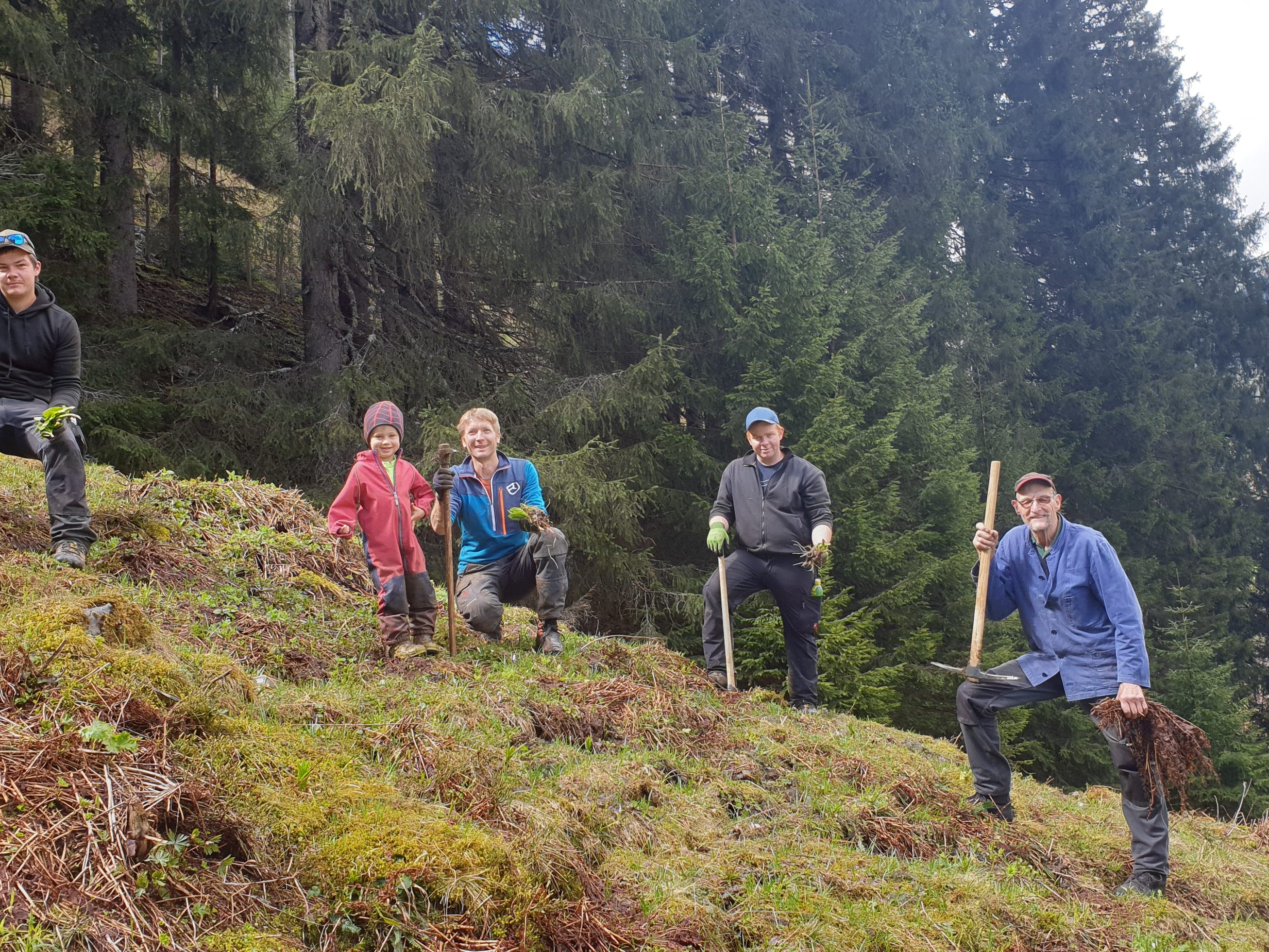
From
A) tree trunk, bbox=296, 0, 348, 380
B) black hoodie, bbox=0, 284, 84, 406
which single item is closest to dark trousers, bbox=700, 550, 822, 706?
black hoodie, bbox=0, 284, 84, 406

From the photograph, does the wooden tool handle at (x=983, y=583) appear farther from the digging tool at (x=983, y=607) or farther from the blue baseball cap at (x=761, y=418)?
the blue baseball cap at (x=761, y=418)

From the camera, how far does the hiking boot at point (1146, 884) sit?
16.4ft

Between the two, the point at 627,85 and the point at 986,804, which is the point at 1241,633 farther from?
the point at 986,804

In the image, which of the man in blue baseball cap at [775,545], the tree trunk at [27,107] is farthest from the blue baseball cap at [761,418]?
the tree trunk at [27,107]

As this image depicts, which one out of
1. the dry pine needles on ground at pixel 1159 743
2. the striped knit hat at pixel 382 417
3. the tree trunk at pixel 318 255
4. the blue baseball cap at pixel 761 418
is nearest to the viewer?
the dry pine needles on ground at pixel 1159 743

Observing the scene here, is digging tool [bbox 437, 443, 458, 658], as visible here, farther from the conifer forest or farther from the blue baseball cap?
the conifer forest

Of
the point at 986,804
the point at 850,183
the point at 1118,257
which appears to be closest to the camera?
the point at 986,804

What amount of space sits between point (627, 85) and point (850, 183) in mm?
5471

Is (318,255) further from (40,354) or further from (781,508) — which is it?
(781,508)

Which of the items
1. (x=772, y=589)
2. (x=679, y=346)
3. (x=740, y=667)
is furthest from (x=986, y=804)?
(x=679, y=346)

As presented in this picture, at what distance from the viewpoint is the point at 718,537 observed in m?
7.69

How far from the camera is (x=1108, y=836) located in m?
5.93

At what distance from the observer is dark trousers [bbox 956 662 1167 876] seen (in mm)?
5047

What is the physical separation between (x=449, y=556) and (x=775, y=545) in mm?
2658
